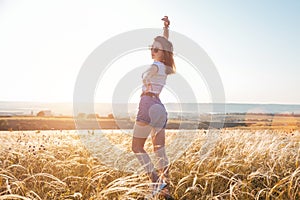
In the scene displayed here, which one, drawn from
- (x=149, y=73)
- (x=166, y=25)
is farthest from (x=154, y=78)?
(x=166, y=25)

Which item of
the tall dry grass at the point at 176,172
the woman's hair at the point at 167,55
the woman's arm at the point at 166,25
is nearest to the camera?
the tall dry grass at the point at 176,172

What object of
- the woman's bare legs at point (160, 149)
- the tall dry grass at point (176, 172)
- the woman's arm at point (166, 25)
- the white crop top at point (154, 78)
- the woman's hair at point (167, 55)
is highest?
the woman's arm at point (166, 25)

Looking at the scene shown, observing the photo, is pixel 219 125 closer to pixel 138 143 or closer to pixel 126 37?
pixel 126 37

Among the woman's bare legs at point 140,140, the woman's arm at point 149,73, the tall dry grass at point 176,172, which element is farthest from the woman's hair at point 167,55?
the tall dry grass at point 176,172

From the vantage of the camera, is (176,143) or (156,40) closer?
(156,40)

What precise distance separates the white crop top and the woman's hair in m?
0.14

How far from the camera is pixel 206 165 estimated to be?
377 centimetres

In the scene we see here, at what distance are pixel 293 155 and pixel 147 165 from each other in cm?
219

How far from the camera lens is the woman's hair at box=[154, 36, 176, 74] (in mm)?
3400

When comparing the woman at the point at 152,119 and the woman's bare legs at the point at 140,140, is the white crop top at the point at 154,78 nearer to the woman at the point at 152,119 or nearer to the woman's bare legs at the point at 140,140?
the woman at the point at 152,119

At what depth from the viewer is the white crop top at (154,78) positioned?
10.4 ft

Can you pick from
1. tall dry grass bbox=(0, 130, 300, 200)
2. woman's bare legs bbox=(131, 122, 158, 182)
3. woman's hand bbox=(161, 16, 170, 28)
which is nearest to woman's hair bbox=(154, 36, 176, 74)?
woman's hand bbox=(161, 16, 170, 28)

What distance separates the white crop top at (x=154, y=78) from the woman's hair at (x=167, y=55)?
0.45 ft

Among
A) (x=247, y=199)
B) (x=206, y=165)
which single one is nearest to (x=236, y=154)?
(x=206, y=165)
